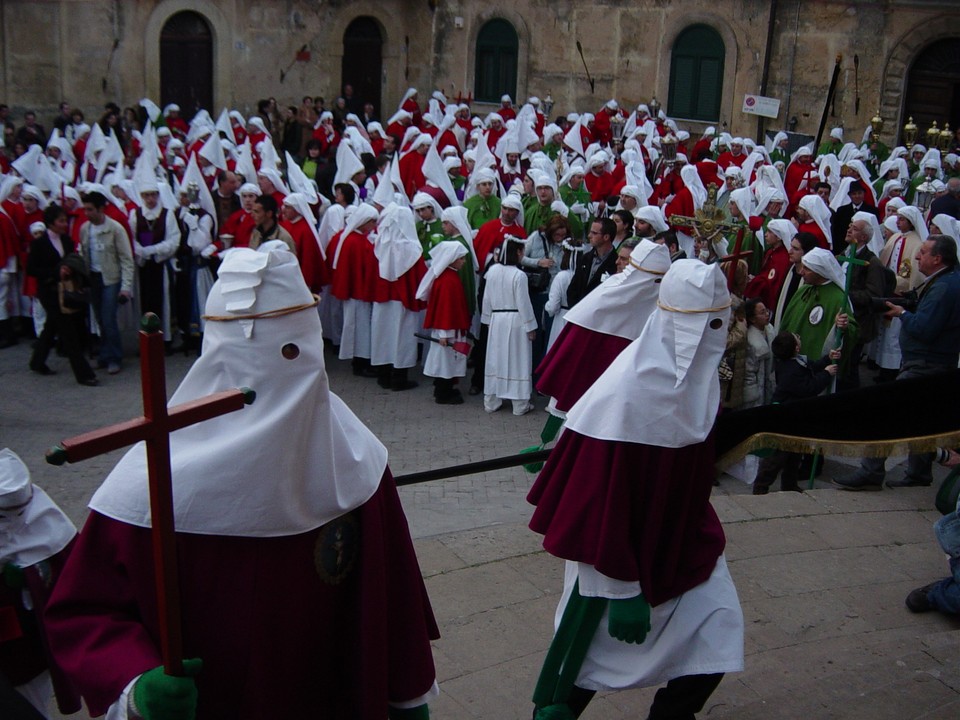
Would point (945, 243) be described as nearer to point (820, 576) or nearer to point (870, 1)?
point (820, 576)

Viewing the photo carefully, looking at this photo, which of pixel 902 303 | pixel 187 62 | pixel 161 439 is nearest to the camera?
pixel 161 439

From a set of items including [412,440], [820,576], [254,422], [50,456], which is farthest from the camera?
[412,440]

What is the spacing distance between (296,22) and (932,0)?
14247mm

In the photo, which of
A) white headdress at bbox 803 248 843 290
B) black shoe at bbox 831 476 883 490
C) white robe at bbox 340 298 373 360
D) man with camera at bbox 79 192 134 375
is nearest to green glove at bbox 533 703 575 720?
black shoe at bbox 831 476 883 490

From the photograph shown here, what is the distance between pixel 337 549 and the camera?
3205mm

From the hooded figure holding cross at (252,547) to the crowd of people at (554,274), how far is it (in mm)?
392

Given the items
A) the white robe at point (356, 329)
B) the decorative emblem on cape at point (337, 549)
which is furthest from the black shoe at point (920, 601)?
the white robe at point (356, 329)

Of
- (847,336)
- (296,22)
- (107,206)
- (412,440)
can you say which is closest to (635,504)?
(847,336)

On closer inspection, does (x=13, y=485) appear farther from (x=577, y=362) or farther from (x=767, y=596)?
(x=767, y=596)

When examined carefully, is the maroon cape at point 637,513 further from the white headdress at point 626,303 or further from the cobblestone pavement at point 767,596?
the white headdress at point 626,303

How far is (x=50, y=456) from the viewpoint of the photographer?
94.1 inches

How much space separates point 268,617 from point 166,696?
442mm

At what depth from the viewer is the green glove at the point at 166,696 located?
271cm

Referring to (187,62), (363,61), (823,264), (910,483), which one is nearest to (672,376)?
(910,483)
